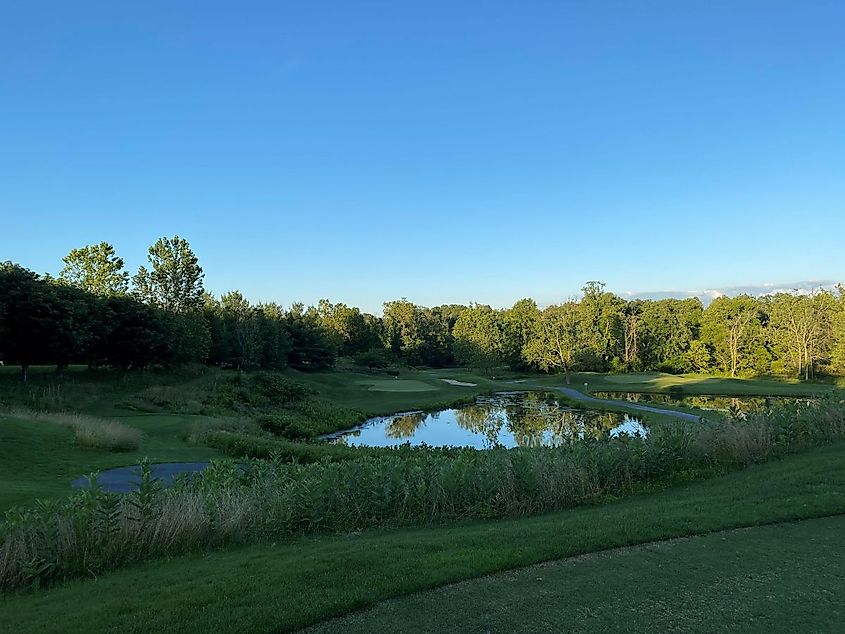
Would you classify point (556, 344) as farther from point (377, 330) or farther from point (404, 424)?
point (404, 424)

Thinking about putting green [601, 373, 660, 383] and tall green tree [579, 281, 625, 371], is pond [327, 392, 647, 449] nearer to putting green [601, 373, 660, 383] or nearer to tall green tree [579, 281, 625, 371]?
putting green [601, 373, 660, 383]

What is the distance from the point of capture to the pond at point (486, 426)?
1059 inches

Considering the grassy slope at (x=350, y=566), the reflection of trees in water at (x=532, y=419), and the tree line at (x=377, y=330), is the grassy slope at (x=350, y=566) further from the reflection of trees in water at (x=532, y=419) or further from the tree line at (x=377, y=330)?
the tree line at (x=377, y=330)

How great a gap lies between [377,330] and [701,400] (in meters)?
53.5

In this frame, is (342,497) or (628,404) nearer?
(342,497)

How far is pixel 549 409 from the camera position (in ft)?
125

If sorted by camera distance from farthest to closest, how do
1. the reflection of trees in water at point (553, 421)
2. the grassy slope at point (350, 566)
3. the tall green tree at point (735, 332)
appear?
the tall green tree at point (735, 332) → the reflection of trees in water at point (553, 421) → the grassy slope at point (350, 566)

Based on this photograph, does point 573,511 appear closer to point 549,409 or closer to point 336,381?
point 549,409

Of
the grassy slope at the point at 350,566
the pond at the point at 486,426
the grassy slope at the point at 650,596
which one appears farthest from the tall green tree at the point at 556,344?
the grassy slope at the point at 650,596

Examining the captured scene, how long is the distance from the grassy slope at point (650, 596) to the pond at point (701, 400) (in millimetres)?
30872

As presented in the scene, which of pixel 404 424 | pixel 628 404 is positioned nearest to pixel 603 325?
pixel 628 404

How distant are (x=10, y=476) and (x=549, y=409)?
31261 mm

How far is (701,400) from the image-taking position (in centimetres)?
3956

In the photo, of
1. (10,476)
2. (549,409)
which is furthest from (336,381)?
(10,476)
